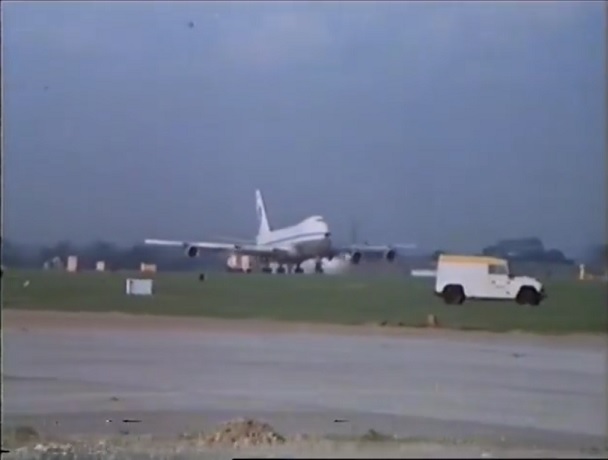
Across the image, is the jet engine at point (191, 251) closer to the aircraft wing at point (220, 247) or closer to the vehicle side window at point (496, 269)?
the aircraft wing at point (220, 247)

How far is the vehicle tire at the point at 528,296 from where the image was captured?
24.5 feet

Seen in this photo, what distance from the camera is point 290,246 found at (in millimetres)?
6777

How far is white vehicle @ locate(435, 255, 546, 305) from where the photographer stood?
22.6 ft

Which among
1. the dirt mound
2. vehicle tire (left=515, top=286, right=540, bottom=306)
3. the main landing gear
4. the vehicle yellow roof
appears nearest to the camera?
the dirt mound

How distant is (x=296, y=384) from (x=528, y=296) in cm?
167

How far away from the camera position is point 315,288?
7.08 m

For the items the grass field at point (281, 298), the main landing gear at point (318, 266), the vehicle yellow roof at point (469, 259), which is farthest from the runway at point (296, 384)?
the vehicle yellow roof at point (469, 259)

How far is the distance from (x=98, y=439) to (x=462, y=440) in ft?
6.71

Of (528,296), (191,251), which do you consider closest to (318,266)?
(191,251)

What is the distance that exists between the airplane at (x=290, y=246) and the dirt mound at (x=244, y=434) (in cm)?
97

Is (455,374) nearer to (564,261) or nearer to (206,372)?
(564,261)

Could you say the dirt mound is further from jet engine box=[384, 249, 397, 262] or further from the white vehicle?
the white vehicle

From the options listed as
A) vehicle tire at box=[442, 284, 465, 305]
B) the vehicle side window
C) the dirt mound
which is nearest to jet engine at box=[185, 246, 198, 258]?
the dirt mound

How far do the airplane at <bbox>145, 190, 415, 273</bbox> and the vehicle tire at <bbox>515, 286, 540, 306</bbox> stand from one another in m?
1.27
